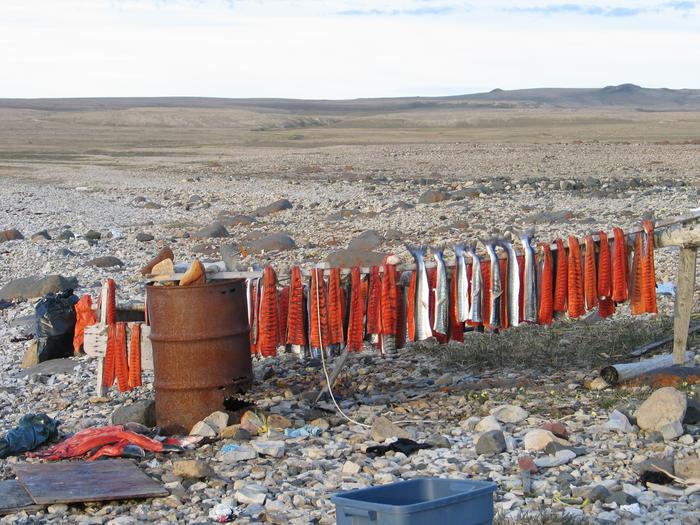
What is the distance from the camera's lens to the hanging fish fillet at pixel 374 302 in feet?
28.8

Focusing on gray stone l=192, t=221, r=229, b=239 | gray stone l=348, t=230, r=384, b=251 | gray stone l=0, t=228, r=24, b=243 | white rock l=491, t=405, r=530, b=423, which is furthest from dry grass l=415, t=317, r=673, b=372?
gray stone l=0, t=228, r=24, b=243

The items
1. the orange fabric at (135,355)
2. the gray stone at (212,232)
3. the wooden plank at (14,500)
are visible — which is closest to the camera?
the wooden plank at (14,500)

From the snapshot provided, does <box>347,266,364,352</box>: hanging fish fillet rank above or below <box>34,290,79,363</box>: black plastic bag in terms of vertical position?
above

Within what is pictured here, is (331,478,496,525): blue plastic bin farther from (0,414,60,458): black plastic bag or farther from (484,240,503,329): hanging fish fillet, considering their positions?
(0,414,60,458): black plastic bag

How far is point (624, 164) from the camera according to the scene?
131ft

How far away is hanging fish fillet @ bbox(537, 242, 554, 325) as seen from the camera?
8.82 meters

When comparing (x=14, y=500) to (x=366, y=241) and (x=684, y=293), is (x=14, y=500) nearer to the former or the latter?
(x=684, y=293)

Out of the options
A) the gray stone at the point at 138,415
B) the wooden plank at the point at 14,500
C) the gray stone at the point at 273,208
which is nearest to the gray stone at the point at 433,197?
the gray stone at the point at 273,208

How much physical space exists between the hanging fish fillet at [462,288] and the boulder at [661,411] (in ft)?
4.93

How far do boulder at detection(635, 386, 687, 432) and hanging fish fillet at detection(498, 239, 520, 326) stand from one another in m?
1.28

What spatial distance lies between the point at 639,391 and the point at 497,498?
266 centimetres

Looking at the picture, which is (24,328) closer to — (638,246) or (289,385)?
(289,385)

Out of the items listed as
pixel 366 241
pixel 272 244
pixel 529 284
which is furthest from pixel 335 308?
pixel 272 244

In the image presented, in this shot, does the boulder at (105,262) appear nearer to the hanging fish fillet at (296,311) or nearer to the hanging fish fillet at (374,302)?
the hanging fish fillet at (296,311)
